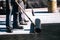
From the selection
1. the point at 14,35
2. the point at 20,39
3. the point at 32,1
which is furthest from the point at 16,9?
the point at 32,1

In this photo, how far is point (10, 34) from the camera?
9383mm

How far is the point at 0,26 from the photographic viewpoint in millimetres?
11320

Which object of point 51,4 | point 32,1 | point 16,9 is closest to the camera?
point 16,9

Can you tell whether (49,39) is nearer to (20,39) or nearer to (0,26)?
(20,39)

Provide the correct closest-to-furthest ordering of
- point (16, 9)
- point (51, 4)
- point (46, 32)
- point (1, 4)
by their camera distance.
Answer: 1. point (46, 32)
2. point (16, 9)
3. point (1, 4)
4. point (51, 4)

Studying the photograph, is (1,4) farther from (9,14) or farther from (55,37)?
(55,37)

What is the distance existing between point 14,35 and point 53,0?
36.0 feet

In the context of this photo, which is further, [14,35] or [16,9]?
[16,9]

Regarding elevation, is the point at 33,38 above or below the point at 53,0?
below

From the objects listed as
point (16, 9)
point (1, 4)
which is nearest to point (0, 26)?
point (16, 9)

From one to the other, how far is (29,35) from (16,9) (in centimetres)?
196

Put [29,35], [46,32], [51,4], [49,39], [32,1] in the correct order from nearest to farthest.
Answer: [49,39] → [29,35] → [46,32] → [51,4] → [32,1]

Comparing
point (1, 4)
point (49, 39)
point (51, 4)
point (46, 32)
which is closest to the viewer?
point (49, 39)

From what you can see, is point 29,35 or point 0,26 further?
point 0,26
